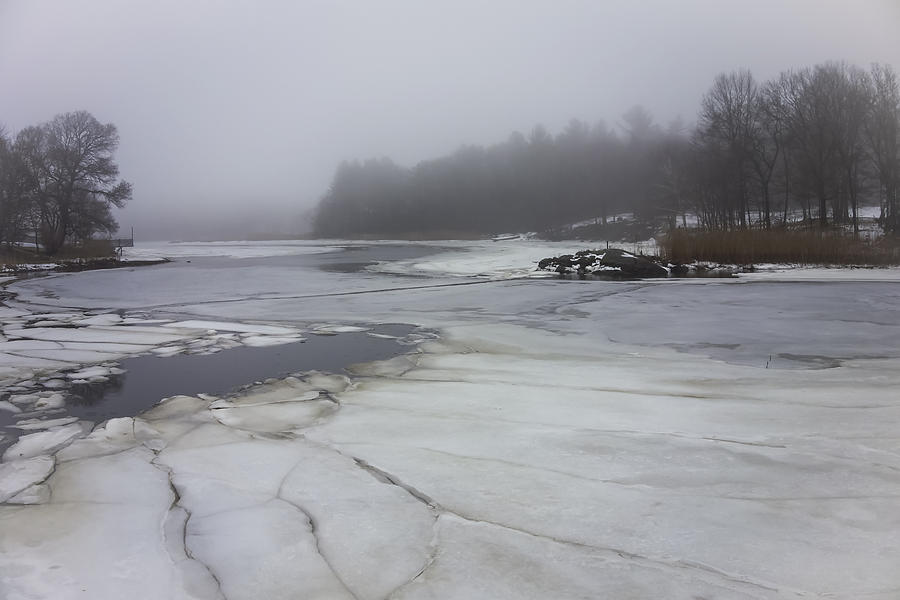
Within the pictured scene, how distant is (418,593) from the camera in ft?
7.12

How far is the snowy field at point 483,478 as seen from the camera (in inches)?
90.0

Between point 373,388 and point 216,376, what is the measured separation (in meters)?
1.89

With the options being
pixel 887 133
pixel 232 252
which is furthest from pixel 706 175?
pixel 232 252

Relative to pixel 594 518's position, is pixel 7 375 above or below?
above

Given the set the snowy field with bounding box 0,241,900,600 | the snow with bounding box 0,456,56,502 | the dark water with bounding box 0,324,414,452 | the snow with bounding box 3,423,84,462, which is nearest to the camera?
the snowy field with bounding box 0,241,900,600

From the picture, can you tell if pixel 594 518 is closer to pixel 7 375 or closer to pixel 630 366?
pixel 630 366

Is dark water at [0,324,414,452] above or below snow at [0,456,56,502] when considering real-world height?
above

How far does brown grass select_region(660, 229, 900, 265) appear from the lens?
68.0 feet

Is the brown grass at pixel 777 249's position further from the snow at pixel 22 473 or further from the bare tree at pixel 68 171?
the bare tree at pixel 68 171

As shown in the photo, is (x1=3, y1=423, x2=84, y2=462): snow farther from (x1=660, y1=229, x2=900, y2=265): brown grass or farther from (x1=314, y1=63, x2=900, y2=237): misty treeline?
(x1=314, y1=63, x2=900, y2=237): misty treeline

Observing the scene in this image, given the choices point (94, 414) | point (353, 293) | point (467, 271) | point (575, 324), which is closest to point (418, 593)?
point (94, 414)

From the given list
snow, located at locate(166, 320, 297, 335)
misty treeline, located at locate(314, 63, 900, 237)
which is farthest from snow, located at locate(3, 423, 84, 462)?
misty treeline, located at locate(314, 63, 900, 237)

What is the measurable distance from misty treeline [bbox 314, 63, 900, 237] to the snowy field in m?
32.9

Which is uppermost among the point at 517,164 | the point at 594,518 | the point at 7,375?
the point at 517,164
